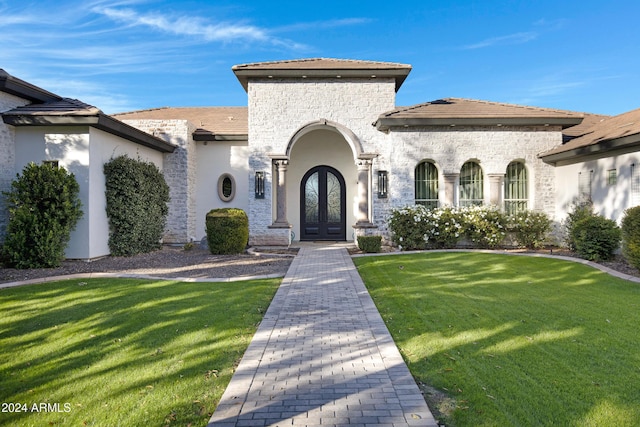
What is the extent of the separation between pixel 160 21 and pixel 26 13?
144 inches

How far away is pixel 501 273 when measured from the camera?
929cm

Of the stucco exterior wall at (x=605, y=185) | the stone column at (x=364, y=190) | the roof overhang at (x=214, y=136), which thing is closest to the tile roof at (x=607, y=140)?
the stucco exterior wall at (x=605, y=185)

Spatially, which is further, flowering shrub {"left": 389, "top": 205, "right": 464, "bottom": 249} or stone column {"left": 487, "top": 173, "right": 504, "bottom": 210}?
stone column {"left": 487, "top": 173, "right": 504, "bottom": 210}

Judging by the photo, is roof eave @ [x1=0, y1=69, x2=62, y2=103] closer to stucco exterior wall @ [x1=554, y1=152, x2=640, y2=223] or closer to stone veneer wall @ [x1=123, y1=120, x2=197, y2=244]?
stone veneer wall @ [x1=123, y1=120, x2=197, y2=244]

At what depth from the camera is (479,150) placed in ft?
47.8

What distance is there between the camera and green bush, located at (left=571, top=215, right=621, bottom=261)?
10.5 m

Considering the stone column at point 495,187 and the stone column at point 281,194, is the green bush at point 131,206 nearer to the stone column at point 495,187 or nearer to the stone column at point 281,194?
the stone column at point 281,194

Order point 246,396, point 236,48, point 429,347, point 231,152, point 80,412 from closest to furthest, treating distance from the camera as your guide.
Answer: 1. point 80,412
2. point 246,396
3. point 429,347
4. point 231,152
5. point 236,48

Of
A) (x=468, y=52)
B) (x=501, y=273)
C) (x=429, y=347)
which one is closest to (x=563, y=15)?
(x=468, y=52)

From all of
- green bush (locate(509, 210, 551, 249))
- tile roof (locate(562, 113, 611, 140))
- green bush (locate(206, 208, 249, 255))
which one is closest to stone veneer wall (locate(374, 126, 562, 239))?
green bush (locate(509, 210, 551, 249))

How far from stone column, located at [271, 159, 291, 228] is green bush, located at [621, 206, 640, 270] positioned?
10221mm

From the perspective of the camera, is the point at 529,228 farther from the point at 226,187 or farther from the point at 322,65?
the point at 226,187

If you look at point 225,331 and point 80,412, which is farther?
point 225,331

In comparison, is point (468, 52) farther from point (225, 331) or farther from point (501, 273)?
point (225, 331)
